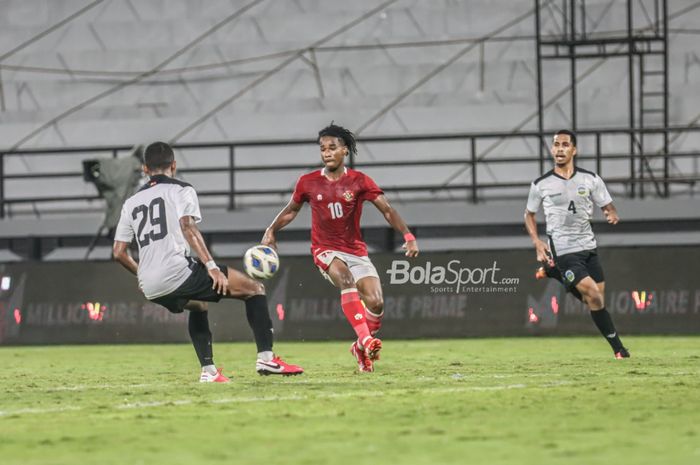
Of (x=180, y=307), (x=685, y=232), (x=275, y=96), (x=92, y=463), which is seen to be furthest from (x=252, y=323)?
(x=275, y=96)

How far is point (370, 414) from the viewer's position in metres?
8.06

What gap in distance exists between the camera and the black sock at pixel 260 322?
35.3ft

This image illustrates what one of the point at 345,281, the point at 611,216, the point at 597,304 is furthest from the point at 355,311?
the point at 611,216

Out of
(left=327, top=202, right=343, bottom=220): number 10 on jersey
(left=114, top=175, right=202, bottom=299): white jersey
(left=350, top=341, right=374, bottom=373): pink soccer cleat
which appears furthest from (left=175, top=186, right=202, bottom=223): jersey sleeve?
(left=350, top=341, right=374, bottom=373): pink soccer cleat

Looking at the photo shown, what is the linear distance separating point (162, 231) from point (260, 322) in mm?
1050

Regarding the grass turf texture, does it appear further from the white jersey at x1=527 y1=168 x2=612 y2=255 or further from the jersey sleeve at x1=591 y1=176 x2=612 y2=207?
the jersey sleeve at x1=591 y1=176 x2=612 y2=207

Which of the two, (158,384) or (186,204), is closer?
(186,204)

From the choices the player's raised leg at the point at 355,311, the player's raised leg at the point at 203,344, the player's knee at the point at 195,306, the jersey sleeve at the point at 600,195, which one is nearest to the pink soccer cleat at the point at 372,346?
the player's raised leg at the point at 355,311

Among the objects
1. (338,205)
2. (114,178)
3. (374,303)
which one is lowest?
(374,303)

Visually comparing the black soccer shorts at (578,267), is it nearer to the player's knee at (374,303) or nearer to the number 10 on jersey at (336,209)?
the player's knee at (374,303)

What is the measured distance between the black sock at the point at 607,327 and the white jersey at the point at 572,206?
66 centimetres

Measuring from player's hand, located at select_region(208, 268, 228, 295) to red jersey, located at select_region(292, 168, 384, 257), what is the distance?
2.01m

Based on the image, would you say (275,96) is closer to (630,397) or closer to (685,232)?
(685,232)

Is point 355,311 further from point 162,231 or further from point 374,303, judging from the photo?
point 162,231
